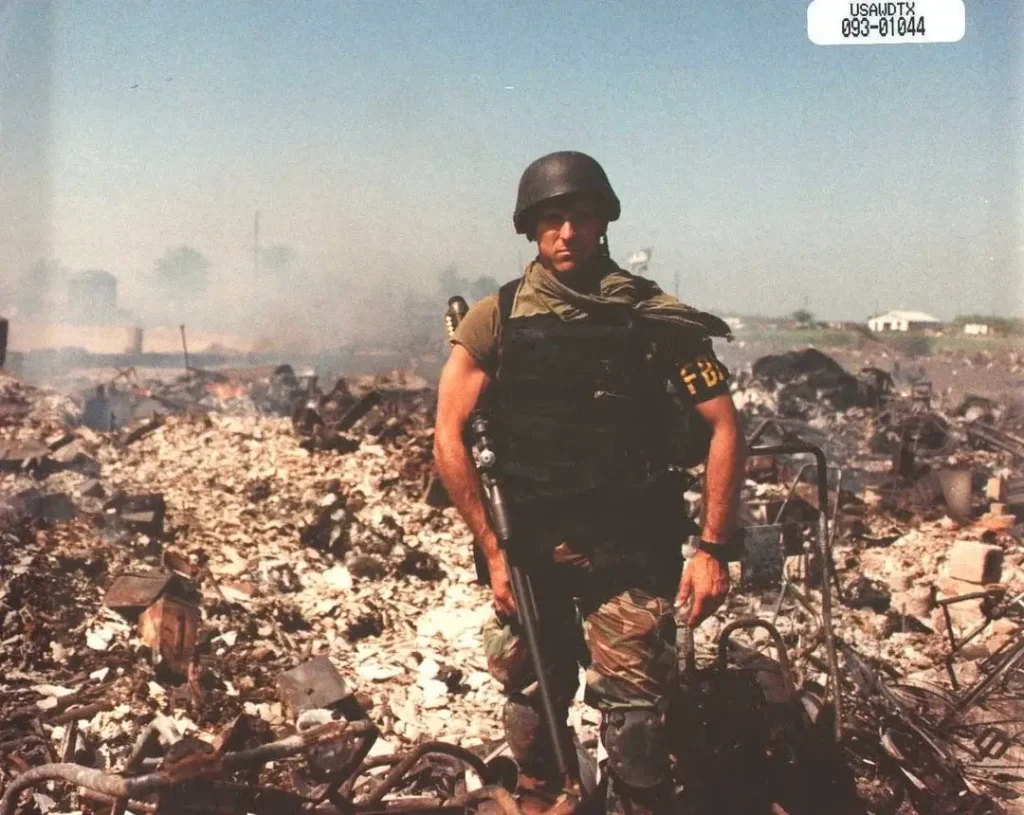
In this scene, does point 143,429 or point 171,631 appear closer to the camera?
point 171,631

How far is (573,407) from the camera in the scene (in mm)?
3098

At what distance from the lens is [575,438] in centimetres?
312

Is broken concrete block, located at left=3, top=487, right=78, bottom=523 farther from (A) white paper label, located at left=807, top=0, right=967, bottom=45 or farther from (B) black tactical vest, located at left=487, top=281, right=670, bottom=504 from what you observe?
(A) white paper label, located at left=807, top=0, right=967, bottom=45

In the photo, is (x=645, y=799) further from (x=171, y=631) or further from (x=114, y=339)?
(x=114, y=339)

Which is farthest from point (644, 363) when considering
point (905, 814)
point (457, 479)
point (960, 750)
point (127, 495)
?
point (127, 495)

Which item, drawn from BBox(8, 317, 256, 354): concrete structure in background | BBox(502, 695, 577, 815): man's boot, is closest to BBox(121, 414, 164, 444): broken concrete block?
BBox(8, 317, 256, 354): concrete structure in background

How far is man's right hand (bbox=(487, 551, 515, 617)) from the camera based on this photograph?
3037 mm

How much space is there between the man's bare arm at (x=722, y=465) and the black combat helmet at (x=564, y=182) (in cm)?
85

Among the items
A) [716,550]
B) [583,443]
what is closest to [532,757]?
[716,550]

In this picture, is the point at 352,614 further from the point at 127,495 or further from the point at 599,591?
the point at 599,591

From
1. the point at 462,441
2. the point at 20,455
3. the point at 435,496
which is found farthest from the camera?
the point at 435,496

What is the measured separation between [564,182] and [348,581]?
11.6 feet

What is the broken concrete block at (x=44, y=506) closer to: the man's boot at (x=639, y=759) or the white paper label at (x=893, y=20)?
the man's boot at (x=639, y=759)

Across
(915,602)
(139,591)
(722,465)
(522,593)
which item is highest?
(722,465)
